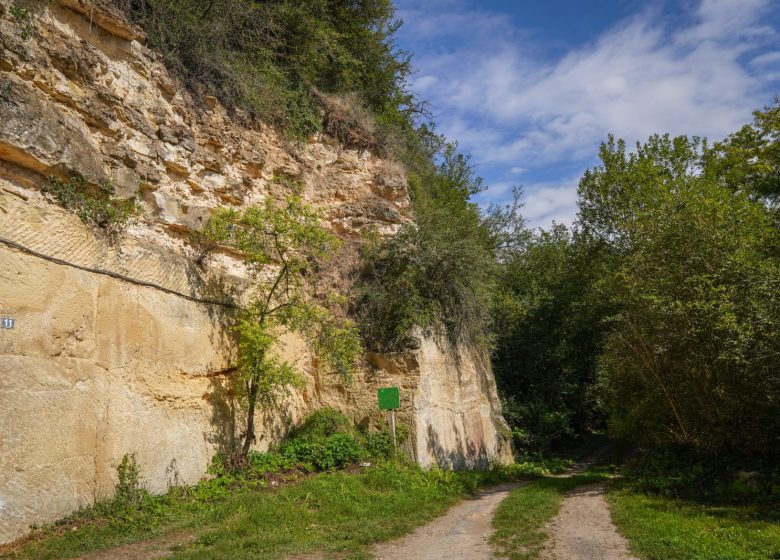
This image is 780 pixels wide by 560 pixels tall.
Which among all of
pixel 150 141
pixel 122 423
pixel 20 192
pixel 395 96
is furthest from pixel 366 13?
pixel 122 423

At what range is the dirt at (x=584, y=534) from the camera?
6159mm

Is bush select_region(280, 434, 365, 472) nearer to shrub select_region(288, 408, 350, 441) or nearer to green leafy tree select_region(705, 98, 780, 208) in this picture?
shrub select_region(288, 408, 350, 441)

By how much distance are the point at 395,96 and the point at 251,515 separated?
53.8 ft

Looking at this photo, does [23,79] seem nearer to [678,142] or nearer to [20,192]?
[20,192]

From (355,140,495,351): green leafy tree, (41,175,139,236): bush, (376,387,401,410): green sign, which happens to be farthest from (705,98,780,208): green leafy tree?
(41,175,139,236): bush

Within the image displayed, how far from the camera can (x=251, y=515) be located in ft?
22.7

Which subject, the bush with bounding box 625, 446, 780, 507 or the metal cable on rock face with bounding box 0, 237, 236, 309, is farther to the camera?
the bush with bounding box 625, 446, 780, 507

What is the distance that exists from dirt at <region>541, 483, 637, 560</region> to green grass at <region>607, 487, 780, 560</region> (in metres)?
0.16

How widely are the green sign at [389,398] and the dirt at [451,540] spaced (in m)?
2.23

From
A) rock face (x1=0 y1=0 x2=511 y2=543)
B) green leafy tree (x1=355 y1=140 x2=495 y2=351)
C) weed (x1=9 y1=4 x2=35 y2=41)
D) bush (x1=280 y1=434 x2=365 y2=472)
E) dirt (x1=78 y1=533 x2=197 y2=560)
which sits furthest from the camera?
green leafy tree (x1=355 y1=140 x2=495 y2=351)

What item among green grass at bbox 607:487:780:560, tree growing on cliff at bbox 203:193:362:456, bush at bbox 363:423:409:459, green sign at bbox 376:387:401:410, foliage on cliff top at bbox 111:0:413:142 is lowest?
green grass at bbox 607:487:780:560

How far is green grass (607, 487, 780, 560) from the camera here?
5.91m

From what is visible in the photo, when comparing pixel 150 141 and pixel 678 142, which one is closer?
pixel 150 141

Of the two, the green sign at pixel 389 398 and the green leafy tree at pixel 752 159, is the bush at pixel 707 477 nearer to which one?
the green sign at pixel 389 398
